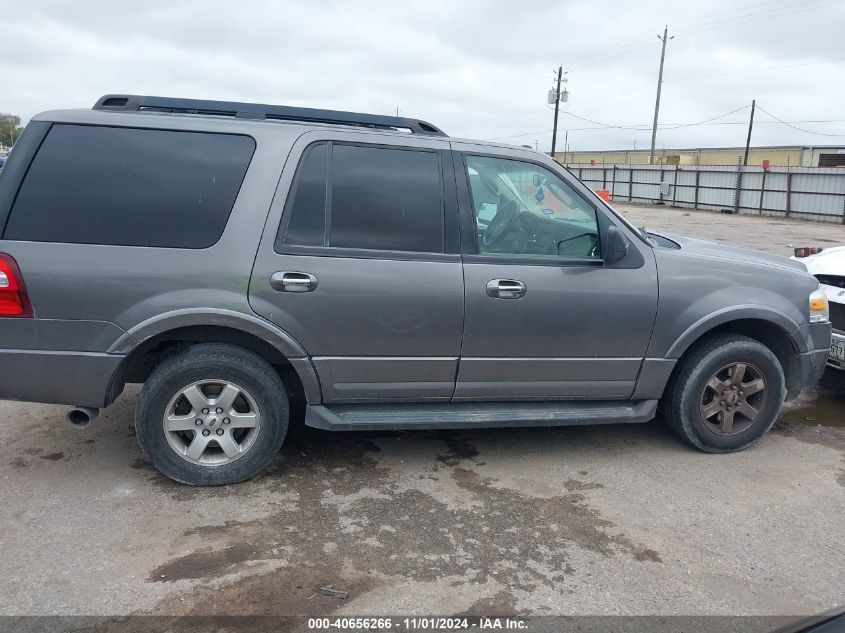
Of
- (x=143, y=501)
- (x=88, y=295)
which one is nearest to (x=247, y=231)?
(x=88, y=295)

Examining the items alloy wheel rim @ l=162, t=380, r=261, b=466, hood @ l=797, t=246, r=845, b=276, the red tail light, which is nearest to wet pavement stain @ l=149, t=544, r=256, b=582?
alloy wheel rim @ l=162, t=380, r=261, b=466

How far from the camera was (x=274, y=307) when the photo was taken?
3584mm

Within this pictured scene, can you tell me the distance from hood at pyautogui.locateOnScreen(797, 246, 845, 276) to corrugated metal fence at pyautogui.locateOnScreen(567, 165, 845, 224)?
79.3 feet

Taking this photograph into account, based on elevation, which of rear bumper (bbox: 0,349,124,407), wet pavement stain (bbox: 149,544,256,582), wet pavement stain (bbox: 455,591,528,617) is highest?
rear bumper (bbox: 0,349,124,407)

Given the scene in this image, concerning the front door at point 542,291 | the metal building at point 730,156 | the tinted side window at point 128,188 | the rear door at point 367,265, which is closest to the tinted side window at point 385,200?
the rear door at point 367,265

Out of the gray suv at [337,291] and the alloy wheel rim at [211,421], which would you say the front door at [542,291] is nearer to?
the gray suv at [337,291]

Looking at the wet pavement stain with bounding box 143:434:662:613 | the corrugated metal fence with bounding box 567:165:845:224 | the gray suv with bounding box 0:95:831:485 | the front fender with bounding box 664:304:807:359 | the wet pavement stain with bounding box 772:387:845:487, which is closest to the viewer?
the wet pavement stain with bounding box 143:434:662:613

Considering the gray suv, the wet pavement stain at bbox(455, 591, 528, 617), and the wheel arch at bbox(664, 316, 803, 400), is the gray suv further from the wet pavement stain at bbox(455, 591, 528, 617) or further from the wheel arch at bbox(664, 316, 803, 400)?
the wet pavement stain at bbox(455, 591, 528, 617)

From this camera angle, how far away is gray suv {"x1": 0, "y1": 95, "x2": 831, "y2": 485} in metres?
3.47

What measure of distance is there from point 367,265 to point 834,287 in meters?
3.89

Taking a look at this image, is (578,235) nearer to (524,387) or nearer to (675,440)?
(524,387)

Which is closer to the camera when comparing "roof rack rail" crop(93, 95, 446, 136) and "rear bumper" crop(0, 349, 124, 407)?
"rear bumper" crop(0, 349, 124, 407)

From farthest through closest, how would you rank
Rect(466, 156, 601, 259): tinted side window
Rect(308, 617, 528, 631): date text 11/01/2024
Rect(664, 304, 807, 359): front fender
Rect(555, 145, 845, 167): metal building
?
Rect(555, 145, 845, 167): metal building, Rect(664, 304, 807, 359): front fender, Rect(466, 156, 601, 259): tinted side window, Rect(308, 617, 528, 631): date text 11/01/2024

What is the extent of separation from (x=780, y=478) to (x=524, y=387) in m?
1.62
